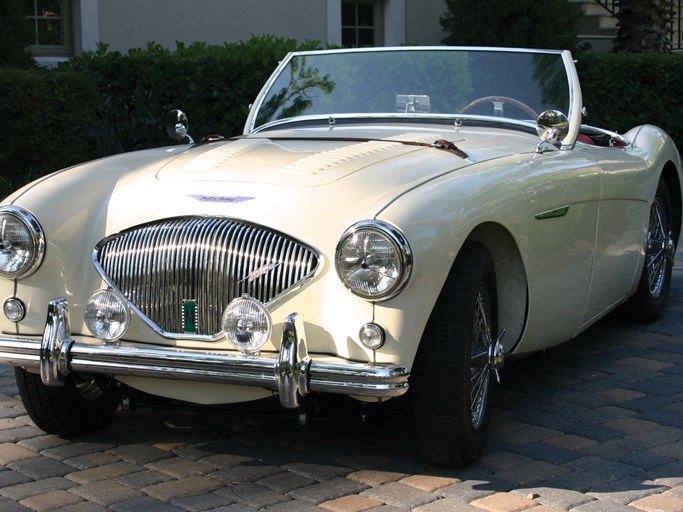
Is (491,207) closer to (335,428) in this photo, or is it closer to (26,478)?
(335,428)

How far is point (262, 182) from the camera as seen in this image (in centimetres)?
377

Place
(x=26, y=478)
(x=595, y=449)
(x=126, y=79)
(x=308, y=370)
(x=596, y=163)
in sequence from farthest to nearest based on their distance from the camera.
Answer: (x=126, y=79)
(x=596, y=163)
(x=595, y=449)
(x=26, y=478)
(x=308, y=370)

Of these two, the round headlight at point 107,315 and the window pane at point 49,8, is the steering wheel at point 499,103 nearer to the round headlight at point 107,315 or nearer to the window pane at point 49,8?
the round headlight at point 107,315

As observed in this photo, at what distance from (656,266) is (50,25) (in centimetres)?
770

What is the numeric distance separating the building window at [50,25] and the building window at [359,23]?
12.4ft

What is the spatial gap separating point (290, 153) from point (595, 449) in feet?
5.27

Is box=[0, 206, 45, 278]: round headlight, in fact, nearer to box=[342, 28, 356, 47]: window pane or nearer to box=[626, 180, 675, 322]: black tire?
box=[626, 180, 675, 322]: black tire

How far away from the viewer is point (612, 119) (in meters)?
13.4

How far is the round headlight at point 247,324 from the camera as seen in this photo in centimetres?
343

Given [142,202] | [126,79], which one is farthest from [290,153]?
[126,79]

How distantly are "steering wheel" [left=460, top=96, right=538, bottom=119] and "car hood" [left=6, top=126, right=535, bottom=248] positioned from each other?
593 millimetres

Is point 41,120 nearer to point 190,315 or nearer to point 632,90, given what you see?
point 190,315

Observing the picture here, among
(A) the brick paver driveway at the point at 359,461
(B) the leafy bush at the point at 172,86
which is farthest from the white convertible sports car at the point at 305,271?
(B) the leafy bush at the point at 172,86

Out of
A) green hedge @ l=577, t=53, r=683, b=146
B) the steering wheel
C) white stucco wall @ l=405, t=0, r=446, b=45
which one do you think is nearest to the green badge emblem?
the steering wheel
